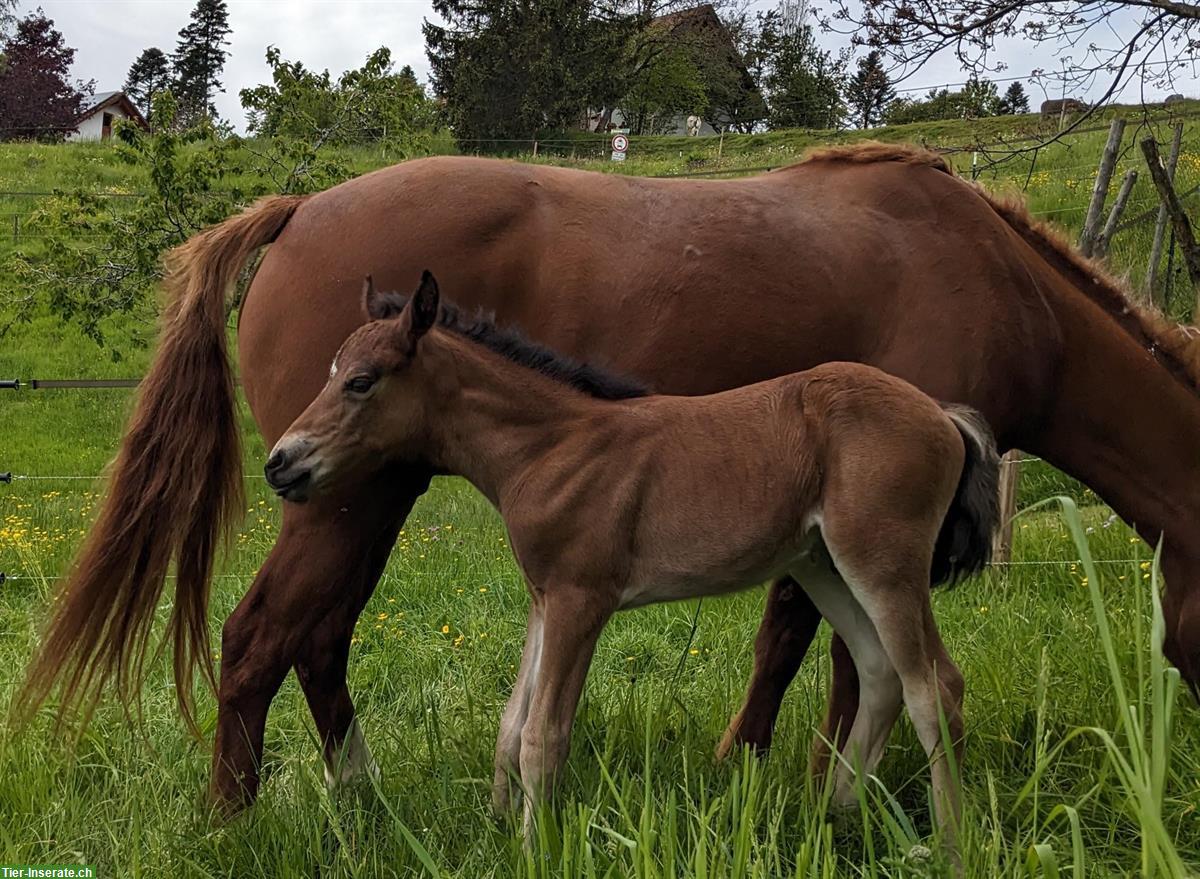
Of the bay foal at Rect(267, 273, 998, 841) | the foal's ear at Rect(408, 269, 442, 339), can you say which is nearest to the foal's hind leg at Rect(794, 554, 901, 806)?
the bay foal at Rect(267, 273, 998, 841)

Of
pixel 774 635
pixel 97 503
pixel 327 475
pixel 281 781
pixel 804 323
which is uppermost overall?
pixel 804 323

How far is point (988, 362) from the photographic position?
3.09 m

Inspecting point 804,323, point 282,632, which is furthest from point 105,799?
point 804,323

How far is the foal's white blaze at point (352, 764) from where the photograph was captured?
3041 mm

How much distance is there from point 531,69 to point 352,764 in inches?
1291

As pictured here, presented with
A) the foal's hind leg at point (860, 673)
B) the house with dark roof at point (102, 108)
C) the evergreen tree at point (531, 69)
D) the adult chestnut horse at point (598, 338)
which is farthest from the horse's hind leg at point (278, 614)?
the house with dark roof at point (102, 108)

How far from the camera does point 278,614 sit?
3.00m

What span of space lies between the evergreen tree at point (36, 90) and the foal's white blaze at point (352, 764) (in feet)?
123

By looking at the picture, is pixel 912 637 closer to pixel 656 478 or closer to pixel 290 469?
pixel 656 478

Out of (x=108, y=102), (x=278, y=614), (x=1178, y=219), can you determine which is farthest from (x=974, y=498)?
(x=108, y=102)

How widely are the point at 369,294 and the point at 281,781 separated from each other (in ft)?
5.23

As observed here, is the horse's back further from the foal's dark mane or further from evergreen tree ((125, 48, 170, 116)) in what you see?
evergreen tree ((125, 48, 170, 116))

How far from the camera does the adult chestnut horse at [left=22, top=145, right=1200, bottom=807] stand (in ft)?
9.95

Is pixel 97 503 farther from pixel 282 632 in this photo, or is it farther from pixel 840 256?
pixel 840 256
